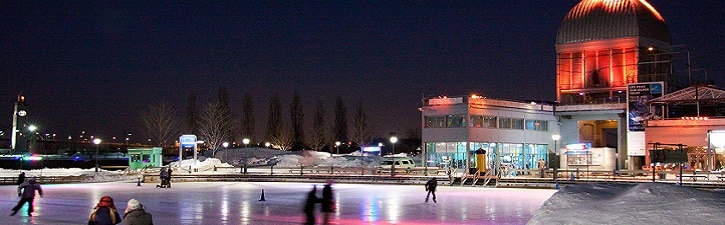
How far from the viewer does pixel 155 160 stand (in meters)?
71.4

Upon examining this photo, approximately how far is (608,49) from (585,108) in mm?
7793

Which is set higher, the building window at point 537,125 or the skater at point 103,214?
the building window at point 537,125

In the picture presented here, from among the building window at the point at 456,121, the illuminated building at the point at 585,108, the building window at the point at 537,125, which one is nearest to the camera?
the illuminated building at the point at 585,108

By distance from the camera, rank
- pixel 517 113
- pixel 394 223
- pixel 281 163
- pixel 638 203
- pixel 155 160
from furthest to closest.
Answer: pixel 281 163 → pixel 517 113 → pixel 155 160 → pixel 394 223 → pixel 638 203

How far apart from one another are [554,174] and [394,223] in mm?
28341

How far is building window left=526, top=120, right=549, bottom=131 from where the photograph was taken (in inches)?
3162

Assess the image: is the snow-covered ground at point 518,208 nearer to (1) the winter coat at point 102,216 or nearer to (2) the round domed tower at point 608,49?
(1) the winter coat at point 102,216

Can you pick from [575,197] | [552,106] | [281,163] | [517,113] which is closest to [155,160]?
[281,163]

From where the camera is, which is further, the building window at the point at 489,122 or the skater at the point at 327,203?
the building window at the point at 489,122

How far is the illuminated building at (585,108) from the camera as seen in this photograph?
242ft

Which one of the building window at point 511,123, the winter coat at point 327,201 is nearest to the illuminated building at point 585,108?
the building window at point 511,123

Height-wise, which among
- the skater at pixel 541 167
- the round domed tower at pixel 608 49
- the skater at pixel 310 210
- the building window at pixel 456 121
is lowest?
the skater at pixel 310 210

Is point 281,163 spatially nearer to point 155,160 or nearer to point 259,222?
point 155,160

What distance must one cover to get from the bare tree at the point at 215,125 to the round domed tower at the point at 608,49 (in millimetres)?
46726
